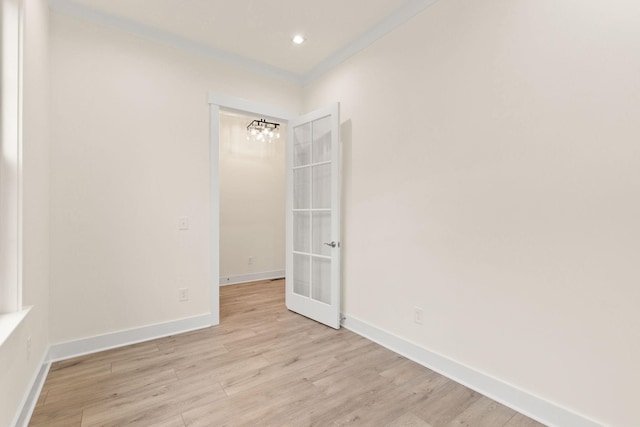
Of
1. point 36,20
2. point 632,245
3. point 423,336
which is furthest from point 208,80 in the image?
point 632,245

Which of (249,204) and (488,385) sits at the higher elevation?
(249,204)

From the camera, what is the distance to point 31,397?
5.66ft

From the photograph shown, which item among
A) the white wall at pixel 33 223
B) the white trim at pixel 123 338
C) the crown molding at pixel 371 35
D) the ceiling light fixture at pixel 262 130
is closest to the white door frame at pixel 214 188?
the white trim at pixel 123 338

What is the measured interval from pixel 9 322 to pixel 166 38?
8.33 feet

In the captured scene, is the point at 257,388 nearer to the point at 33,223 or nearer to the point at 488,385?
the point at 488,385

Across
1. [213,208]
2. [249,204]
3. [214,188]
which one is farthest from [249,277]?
[214,188]

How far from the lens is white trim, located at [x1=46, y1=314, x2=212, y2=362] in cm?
229

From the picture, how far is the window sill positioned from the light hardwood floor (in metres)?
0.65

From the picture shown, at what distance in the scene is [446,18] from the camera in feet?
6.93

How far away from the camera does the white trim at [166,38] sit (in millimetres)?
2311

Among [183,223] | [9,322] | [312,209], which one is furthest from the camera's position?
[312,209]

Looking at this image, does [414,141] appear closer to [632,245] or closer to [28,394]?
[632,245]

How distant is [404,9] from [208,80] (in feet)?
→ 6.38

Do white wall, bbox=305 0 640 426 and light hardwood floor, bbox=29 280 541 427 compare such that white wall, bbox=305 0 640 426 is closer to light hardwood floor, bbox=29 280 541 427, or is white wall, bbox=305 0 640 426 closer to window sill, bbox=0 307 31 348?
light hardwood floor, bbox=29 280 541 427
